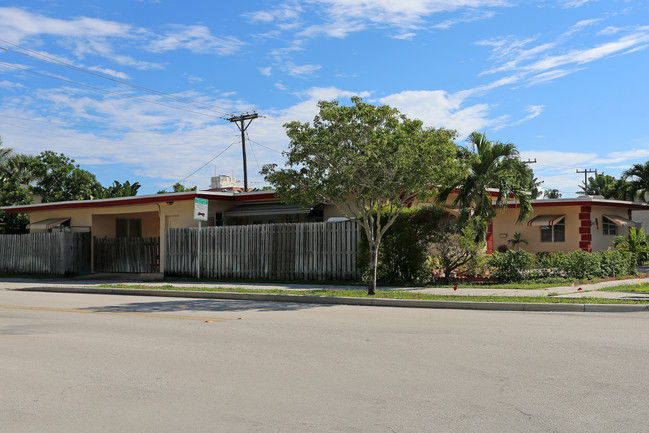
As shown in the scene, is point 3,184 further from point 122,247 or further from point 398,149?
point 398,149

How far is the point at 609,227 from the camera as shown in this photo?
32.4 m

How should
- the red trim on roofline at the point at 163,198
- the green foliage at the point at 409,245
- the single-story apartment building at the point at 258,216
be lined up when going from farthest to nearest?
the single-story apartment building at the point at 258,216
the red trim on roofline at the point at 163,198
the green foliage at the point at 409,245

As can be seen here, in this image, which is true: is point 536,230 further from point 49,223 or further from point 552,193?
point 552,193

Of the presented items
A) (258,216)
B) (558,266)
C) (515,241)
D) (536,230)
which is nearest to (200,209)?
(258,216)

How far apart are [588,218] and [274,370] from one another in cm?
2627

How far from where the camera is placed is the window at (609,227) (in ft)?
105

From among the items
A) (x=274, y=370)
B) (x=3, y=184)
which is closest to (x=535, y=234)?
(x=274, y=370)

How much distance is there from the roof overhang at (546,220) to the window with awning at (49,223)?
2228cm

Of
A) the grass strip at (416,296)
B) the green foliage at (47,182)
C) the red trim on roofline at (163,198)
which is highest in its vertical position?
the green foliage at (47,182)

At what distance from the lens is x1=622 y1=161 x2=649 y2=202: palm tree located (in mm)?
42312

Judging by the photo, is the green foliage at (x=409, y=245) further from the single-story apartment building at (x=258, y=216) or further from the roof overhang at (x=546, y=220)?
the roof overhang at (x=546, y=220)

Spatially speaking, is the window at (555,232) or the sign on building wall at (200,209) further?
the window at (555,232)

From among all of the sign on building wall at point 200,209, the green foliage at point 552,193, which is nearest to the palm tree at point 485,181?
the sign on building wall at point 200,209

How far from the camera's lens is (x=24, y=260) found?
3081 cm
